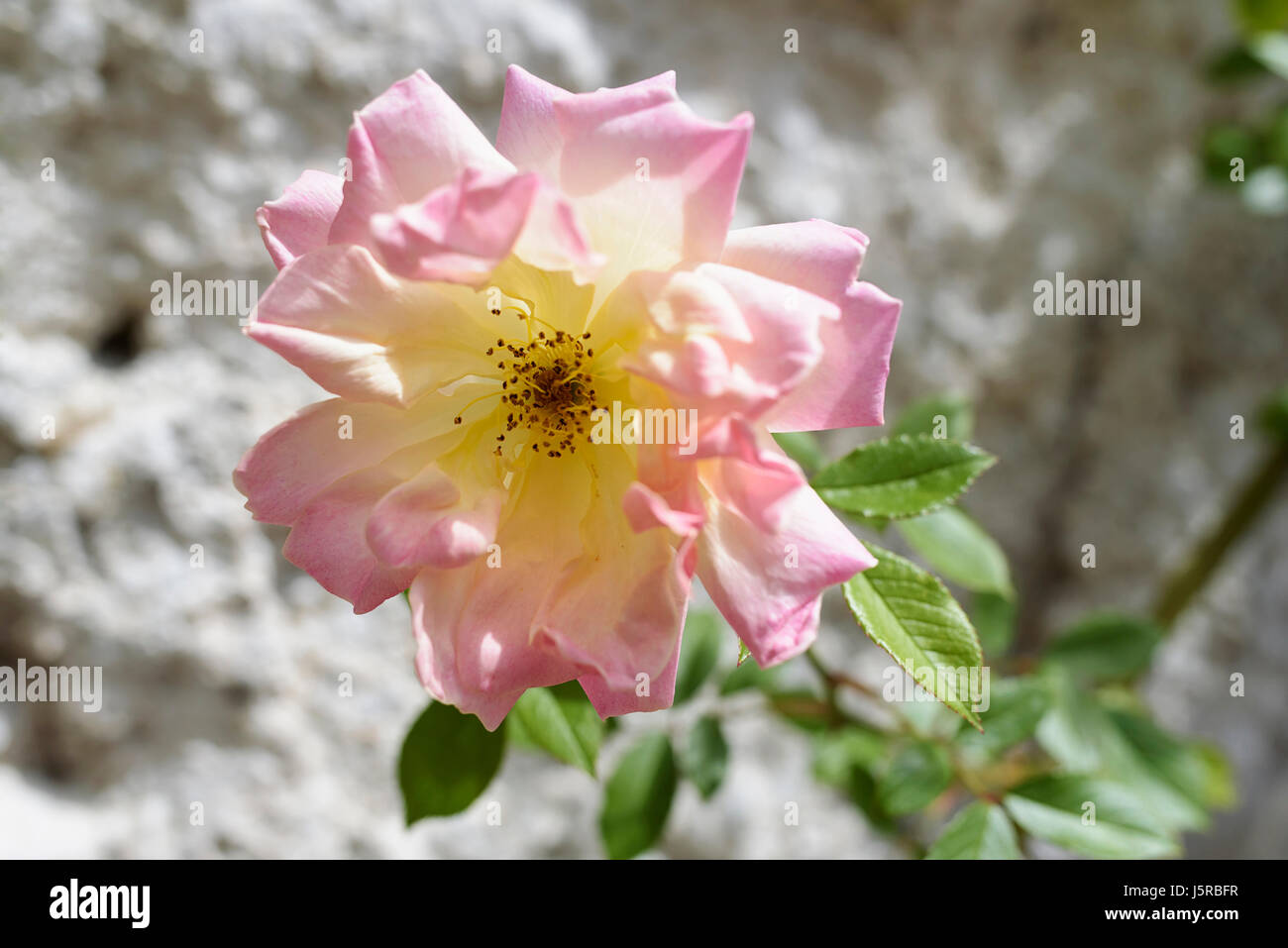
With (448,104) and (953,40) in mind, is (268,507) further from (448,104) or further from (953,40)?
(953,40)

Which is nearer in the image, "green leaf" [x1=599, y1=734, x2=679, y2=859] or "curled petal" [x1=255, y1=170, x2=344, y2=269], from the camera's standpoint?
"curled petal" [x1=255, y1=170, x2=344, y2=269]

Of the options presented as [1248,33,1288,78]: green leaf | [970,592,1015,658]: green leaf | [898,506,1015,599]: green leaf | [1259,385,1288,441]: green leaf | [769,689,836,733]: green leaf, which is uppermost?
[1248,33,1288,78]: green leaf

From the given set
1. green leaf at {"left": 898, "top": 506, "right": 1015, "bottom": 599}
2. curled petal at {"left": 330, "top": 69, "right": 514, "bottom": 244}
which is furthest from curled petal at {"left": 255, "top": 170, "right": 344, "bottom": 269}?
green leaf at {"left": 898, "top": 506, "right": 1015, "bottom": 599}

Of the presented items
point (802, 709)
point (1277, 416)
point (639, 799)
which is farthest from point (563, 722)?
point (1277, 416)

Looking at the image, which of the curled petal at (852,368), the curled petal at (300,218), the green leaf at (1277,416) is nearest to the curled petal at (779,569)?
the curled petal at (852,368)

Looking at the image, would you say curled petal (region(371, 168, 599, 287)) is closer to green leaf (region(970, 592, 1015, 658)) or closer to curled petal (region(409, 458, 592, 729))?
curled petal (region(409, 458, 592, 729))

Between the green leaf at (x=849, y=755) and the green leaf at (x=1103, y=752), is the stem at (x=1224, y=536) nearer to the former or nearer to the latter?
the green leaf at (x=1103, y=752)
